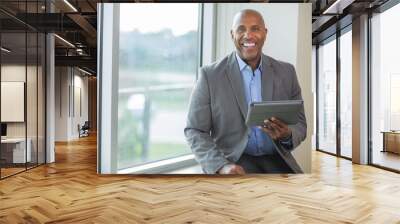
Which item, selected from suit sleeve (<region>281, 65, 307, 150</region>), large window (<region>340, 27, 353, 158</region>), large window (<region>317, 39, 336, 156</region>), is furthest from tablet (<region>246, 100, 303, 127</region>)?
large window (<region>317, 39, 336, 156</region>)

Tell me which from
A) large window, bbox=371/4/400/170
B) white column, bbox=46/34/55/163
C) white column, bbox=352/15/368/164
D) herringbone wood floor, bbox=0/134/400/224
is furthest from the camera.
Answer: white column, bbox=46/34/55/163

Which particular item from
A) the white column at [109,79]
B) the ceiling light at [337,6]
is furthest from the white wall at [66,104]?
the ceiling light at [337,6]

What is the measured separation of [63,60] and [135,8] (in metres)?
8.58

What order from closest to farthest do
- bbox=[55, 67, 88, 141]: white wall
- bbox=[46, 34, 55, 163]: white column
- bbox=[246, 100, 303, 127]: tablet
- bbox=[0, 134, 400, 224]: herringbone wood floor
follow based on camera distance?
bbox=[0, 134, 400, 224]: herringbone wood floor, bbox=[246, 100, 303, 127]: tablet, bbox=[46, 34, 55, 163]: white column, bbox=[55, 67, 88, 141]: white wall

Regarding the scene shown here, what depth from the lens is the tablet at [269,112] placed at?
5.97 metres

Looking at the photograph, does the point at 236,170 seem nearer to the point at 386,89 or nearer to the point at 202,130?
the point at 202,130

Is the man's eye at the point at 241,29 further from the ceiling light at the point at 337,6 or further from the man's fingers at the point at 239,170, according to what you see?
the man's fingers at the point at 239,170

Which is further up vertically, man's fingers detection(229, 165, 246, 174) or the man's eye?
the man's eye

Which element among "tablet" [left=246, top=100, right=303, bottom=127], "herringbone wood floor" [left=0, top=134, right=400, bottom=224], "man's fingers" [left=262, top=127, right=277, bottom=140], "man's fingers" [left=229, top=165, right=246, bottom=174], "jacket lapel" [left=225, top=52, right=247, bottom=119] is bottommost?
"herringbone wood floor" [left=0, top=134, right=400, bottom=224]

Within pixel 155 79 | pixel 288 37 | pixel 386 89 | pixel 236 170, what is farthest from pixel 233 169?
pixel 386 89

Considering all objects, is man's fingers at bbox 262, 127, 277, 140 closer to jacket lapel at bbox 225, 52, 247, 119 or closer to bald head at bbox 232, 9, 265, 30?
jacket lapel at bbox 225, 52, 247, 119

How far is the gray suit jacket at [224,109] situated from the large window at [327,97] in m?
4.61

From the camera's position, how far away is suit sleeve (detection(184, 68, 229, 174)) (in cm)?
610

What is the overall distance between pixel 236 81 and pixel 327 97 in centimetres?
571
